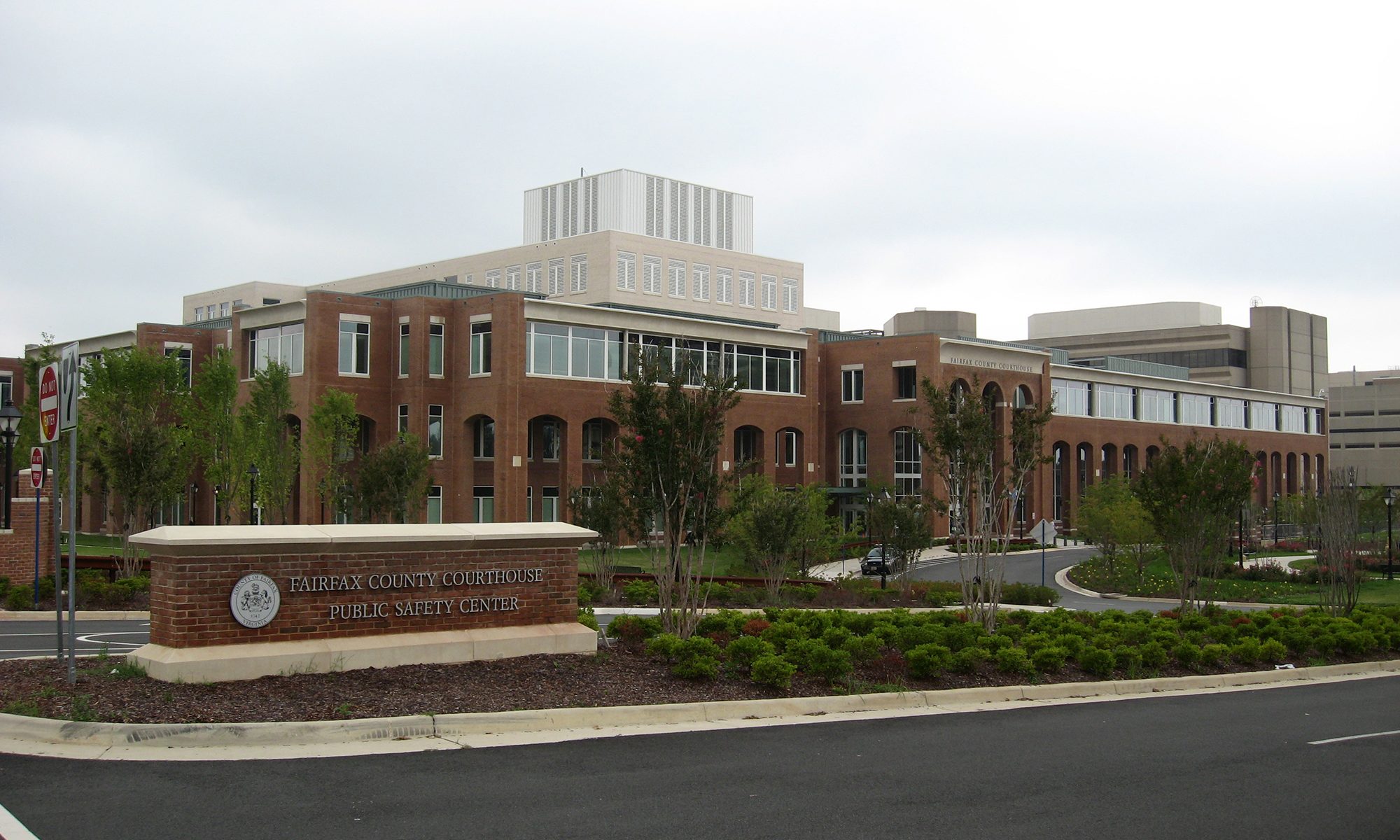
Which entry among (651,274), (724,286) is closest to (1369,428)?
(724,286)

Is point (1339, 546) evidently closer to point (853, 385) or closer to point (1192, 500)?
point (1192, 500)

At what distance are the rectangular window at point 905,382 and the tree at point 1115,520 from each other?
525 inches

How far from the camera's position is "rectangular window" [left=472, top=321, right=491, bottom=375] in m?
51.6

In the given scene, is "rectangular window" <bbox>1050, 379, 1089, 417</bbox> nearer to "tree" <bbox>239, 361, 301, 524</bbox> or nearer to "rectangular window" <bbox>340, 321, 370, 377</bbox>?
"rectangular window" <bbox>340, 321, 370, 377</bbox>

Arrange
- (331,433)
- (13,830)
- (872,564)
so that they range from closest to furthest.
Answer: (13,830), (331,433), (872,564)

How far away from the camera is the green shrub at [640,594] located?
2898 centimetres

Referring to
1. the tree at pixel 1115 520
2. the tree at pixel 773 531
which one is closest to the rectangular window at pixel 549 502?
the tree at pixel 1115 520

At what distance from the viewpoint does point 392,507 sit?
118 feet

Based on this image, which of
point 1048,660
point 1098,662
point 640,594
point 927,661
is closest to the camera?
point 927,661

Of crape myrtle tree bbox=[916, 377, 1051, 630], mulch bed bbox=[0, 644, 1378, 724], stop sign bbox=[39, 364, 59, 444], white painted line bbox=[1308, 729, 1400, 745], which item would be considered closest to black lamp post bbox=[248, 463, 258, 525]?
crape myrtle tree bbox=[916, 377, 1051, 630]

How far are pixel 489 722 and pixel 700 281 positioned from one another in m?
58.9

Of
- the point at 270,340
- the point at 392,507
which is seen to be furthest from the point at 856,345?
the point at 392,507

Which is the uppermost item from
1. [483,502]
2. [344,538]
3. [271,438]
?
[271,438]

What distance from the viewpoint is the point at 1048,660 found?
16250mm
